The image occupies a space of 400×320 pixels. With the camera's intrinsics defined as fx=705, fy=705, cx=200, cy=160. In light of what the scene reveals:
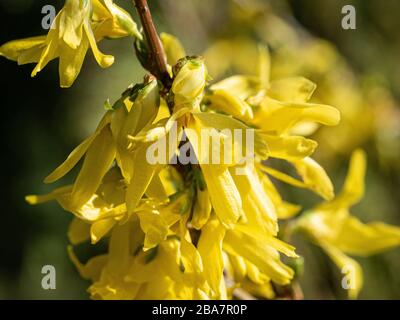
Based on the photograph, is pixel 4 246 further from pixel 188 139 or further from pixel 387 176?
pixel 188 139

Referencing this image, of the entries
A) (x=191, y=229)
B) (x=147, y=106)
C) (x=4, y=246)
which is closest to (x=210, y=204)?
(x=191, y=229)

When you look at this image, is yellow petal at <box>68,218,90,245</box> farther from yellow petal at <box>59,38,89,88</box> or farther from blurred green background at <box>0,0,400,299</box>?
blurred green background at <box>0,0,400,299</box>

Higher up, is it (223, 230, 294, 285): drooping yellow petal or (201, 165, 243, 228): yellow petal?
(201, 165, 243, 228): yellow petal

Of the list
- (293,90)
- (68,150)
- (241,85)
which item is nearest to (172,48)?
(241,85)


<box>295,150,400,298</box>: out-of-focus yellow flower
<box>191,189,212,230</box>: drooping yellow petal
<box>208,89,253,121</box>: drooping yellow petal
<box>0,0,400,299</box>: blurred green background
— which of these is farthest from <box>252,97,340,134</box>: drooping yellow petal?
<box>0,0,400,299</box>: blurred green background

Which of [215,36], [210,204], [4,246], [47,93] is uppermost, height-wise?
[215,36]

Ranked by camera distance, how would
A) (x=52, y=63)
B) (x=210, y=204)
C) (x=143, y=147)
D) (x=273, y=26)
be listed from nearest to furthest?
(x=143, y=147) → (x=210, y=204) → (x=52, y=63) → (x=273, y=26)

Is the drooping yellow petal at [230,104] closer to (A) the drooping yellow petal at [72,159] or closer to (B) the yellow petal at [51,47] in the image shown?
(A) the drooping yellow petal at [72,159]
